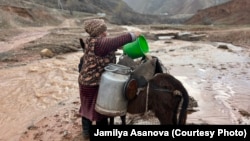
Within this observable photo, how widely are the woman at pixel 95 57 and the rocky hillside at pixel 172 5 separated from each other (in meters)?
76.4

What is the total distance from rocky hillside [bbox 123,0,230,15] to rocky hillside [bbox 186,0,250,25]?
1409 inches

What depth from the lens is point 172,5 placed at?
4104 inches

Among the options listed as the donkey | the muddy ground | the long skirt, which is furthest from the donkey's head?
the long skirt

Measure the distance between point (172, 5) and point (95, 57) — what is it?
10386 cm

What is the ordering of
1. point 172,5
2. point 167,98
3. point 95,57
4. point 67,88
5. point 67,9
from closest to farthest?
point 167,98 → point 95,57 → point 67,88 → point 67,9 → point 172,5

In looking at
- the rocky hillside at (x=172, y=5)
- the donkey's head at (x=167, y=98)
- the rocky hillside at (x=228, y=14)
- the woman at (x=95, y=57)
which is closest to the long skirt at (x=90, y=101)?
the woman at (x=95, y=57)

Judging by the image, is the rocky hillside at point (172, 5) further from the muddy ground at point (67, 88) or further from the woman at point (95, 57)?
the woman at point (95, 57)

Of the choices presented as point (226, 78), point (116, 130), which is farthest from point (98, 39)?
point (226, 78)

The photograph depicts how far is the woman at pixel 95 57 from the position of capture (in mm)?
3408

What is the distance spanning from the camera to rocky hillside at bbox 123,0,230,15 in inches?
3397

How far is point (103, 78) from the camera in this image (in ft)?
11.1

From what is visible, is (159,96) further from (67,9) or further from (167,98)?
(67,9)

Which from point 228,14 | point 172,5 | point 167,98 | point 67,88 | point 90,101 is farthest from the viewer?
point 172,5

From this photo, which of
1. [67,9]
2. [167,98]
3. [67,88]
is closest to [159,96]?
[167,98]
